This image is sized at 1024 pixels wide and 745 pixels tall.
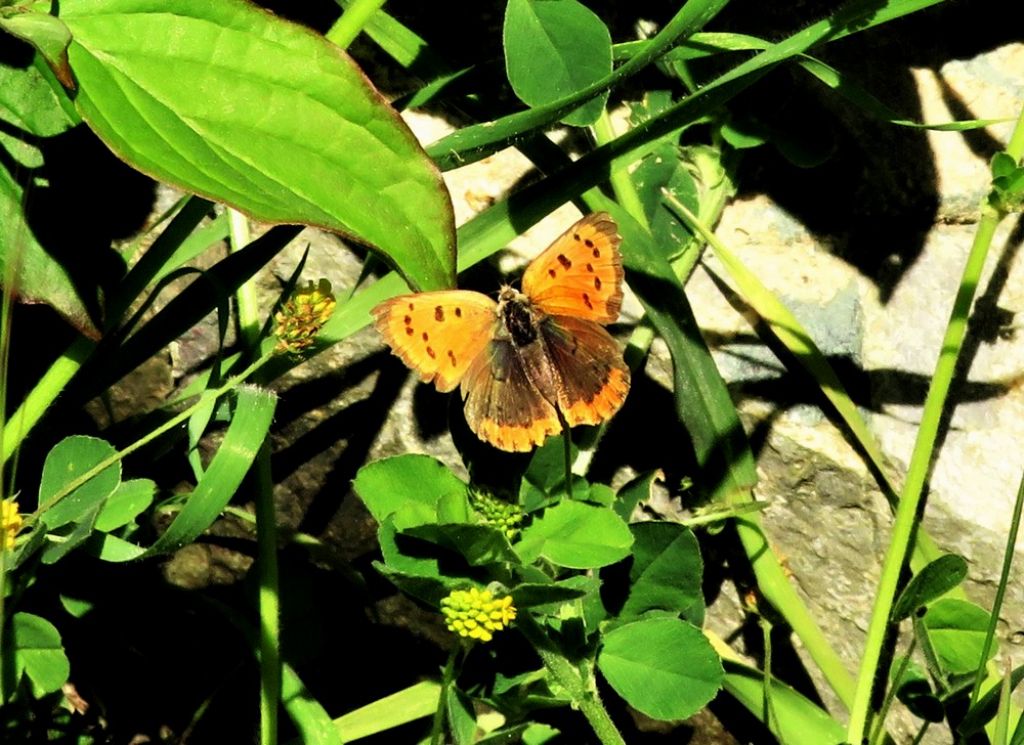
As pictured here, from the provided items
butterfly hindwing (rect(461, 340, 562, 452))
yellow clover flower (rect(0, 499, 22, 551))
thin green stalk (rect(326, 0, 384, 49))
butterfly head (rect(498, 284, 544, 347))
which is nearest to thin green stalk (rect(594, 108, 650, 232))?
butterfly head (rect(498, 284, 544, 347))

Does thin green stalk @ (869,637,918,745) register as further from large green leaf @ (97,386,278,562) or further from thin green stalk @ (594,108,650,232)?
large green leaf @ (97,386,278,562)

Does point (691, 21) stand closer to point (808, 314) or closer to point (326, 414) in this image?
point (808, 314)

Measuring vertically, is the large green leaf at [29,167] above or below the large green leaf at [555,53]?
below

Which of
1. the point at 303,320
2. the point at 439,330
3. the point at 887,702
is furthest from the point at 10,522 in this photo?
the point at 887,702

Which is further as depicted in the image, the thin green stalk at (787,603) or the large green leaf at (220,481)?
the thin green stalk at (787,603)

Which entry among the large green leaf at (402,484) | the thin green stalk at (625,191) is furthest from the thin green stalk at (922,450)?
the large green leaf at (402,484)

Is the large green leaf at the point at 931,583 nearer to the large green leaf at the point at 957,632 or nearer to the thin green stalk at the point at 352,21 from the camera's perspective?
the large green leaf at the point at 957,632
